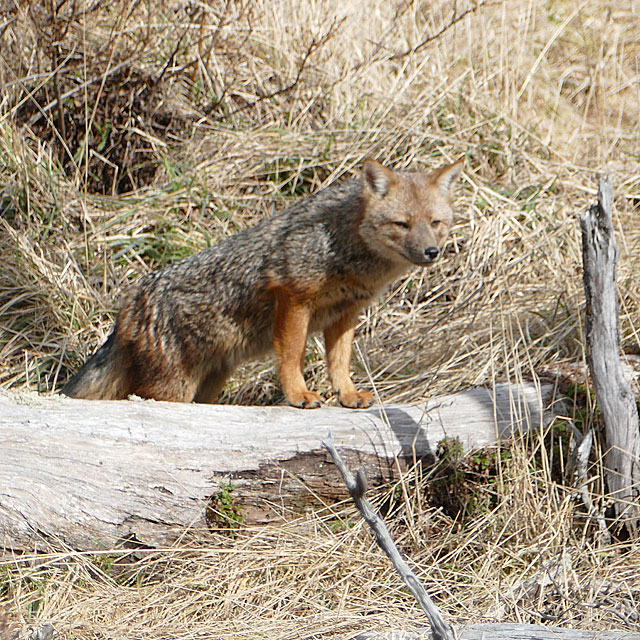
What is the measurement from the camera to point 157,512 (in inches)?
152

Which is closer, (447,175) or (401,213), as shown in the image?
(401,213)

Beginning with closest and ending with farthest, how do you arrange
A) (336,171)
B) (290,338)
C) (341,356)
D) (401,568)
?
(401,568)
(290,338)
(341,356)
(336,171)

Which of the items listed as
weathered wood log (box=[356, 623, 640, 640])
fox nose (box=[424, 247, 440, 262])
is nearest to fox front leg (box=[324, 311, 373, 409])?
fox nose (box=[424, 247, 440, 262])

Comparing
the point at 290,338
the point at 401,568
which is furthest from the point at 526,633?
the point at 290,338

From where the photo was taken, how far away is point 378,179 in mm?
5191

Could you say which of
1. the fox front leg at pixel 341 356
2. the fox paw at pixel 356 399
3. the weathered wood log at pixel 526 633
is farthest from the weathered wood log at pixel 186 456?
the weathered wood log at pixel 526 633

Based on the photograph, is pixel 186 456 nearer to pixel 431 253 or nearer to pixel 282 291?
pixel 282 291

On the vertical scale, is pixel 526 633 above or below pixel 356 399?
above

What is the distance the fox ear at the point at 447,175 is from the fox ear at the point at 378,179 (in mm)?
343

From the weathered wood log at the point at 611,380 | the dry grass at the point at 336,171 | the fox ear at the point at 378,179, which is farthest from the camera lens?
the fox ear at the point at 378,179

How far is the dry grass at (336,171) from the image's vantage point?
4.08 m

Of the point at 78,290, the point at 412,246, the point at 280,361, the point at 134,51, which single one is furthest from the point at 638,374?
the point at 134,51

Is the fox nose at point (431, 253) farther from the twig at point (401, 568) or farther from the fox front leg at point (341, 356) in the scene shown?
the twig at point (401, 568)

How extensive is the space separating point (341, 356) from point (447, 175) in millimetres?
1401
